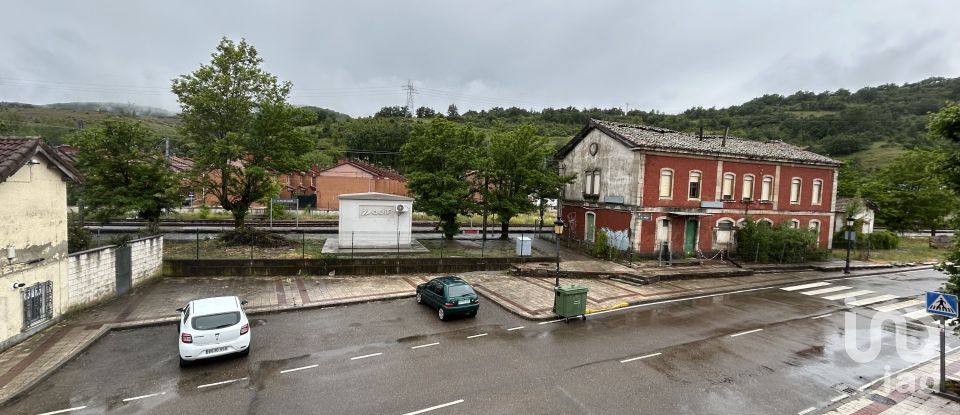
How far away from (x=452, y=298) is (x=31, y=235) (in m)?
12.3

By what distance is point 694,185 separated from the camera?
27375 millimetres

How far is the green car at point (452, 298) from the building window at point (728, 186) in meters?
21.3

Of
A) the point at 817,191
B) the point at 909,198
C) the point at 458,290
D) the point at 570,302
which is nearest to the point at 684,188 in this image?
the point at 817,191

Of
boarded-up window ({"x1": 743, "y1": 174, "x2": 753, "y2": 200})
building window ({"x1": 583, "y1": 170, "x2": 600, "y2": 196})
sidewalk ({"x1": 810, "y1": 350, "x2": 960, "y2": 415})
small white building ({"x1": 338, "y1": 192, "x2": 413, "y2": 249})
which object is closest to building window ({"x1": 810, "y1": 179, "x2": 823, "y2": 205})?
boarded-up window ({"x1": 743, "y1": 174, "x2": 753, "y2": 200})

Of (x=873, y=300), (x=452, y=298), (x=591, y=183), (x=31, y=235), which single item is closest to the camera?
(x=31, y=235)

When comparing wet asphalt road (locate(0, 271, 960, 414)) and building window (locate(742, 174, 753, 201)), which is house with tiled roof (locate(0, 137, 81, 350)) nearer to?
wet asphalt road (locate(0, 271, 960, 414))

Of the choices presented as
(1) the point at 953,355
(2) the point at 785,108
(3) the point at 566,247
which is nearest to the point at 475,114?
(2) the point at 785,108

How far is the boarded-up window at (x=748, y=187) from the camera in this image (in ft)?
94.8

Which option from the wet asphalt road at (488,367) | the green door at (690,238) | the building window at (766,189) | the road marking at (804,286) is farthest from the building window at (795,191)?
the wet asphalt road at (488,367)

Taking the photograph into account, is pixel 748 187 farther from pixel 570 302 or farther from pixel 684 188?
pixel 570 302

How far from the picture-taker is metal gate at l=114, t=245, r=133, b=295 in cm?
1641

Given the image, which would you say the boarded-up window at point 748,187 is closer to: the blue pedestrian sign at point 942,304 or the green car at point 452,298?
the blue pedestrian sign at point 942,304

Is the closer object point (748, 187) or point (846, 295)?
point (846, 295)

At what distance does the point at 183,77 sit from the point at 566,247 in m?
25.8
